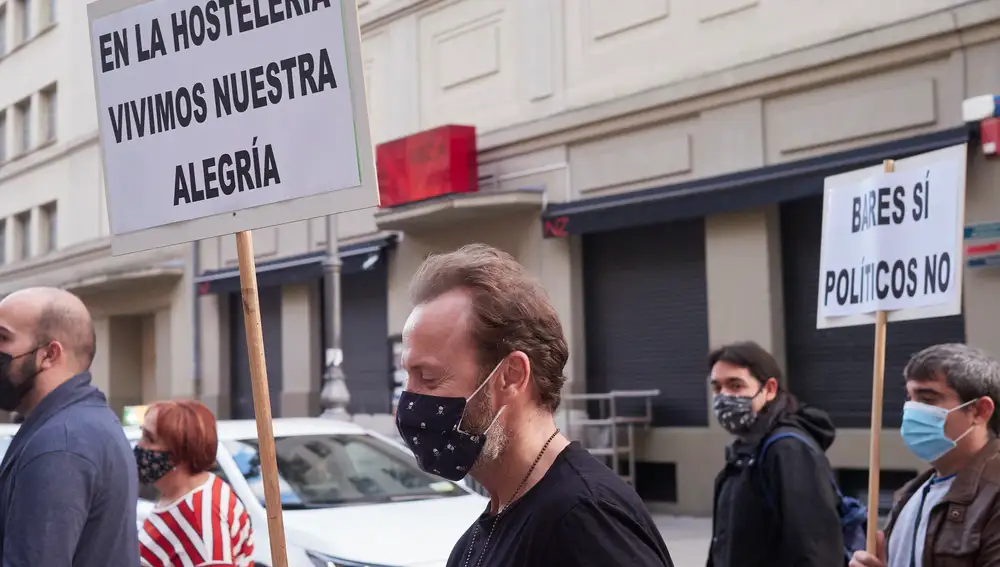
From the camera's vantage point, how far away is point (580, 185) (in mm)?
15156

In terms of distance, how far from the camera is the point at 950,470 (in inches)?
155

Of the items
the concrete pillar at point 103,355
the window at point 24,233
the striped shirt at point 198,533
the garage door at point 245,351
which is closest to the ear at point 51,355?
the striped shirt at point 198,533

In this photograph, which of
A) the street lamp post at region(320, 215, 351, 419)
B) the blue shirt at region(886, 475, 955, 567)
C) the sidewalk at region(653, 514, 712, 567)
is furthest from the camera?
the street lamp post at region(320, 215, 351, 419)

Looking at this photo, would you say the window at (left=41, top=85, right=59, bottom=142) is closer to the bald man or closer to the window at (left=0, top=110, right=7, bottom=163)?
the window at (left=0, top=110, right=7, bottom=163)

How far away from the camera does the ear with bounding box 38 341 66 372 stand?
141 inches

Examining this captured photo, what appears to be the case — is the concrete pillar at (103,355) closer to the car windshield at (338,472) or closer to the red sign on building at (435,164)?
the red sign on building at (435,164)

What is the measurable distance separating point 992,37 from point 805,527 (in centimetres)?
804

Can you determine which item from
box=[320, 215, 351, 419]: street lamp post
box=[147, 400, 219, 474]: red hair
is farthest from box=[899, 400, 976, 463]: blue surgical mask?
box=[320, 215, 351, 419]: street lamp post

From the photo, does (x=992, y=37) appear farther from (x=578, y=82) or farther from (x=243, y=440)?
(x=243, y=440)

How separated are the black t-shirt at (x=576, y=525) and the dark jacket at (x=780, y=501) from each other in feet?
7.79

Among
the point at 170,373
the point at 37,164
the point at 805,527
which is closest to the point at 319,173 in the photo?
the point at 805,527

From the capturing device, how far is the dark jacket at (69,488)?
10.2 feet

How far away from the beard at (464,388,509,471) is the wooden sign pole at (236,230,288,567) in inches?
32.8

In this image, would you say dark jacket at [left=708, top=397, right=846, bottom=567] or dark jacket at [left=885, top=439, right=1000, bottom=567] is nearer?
dark jacket at [left=885, top=439, right=1000, bottom=567]
